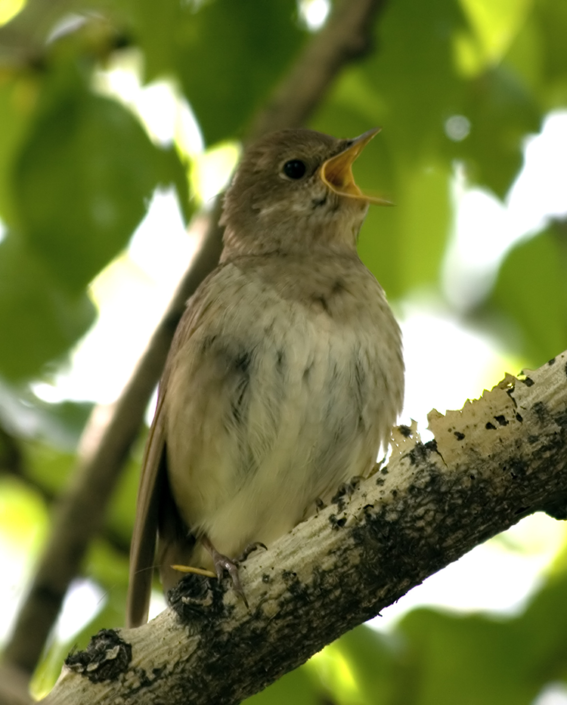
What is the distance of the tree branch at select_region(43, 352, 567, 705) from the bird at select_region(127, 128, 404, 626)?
1.25m

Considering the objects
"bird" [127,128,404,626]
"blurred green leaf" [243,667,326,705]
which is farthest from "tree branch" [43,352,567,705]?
"bird" [127,128,404,626]

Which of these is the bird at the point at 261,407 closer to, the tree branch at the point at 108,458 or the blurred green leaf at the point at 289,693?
the tree branch at the point at 108,458

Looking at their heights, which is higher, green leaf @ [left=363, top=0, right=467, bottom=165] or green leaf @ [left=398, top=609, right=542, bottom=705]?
green leaf @ [left=363, top=0, right=467, bottom=165]

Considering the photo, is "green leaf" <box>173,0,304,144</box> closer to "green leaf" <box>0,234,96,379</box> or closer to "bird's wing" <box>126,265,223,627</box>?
"bird's wing" <box>126,265,223,627</box>

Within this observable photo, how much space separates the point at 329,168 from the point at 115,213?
5.19 feet

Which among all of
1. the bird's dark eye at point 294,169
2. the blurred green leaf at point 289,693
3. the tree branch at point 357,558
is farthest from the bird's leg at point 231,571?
the bird's dark eye at point 294,169

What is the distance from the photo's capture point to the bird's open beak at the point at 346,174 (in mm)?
4730

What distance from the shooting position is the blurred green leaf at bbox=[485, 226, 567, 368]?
4672mm

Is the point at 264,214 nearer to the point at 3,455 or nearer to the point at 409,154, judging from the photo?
the point at 409,154

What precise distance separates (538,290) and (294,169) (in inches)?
59.0

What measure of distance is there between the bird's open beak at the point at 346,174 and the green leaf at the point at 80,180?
1072 millimetres

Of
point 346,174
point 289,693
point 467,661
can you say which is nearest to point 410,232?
point 346,174

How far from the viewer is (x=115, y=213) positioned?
4035mm

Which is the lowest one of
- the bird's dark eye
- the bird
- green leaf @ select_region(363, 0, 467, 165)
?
the bird
